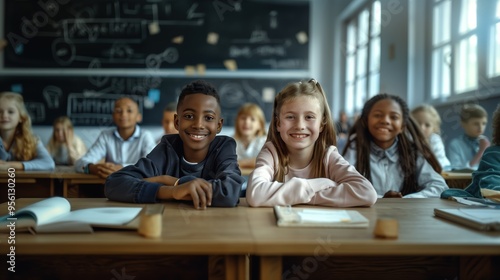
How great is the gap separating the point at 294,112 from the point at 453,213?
69cm

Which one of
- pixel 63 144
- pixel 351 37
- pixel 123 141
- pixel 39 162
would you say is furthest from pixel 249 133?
pixel 351 37

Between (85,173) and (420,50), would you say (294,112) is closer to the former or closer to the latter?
(85,173)

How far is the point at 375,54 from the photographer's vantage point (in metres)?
5.36

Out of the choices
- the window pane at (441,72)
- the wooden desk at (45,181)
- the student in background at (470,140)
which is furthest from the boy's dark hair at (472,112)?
the wooden desk at (45,181)

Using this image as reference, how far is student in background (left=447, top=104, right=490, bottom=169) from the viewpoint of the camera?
3.38 metres

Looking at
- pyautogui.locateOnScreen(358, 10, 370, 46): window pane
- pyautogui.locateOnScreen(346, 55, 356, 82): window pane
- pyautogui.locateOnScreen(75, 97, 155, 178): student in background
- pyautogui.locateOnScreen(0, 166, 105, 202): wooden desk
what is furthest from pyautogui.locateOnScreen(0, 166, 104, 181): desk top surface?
pyautogui.locateOnScreen(346, 55, 356, 82): window pane

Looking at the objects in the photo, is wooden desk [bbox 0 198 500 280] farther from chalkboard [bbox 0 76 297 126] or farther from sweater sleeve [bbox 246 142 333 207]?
chalkboard [bbox 0 76 297 126]

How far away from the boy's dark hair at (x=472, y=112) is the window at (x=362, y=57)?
165 centimetres

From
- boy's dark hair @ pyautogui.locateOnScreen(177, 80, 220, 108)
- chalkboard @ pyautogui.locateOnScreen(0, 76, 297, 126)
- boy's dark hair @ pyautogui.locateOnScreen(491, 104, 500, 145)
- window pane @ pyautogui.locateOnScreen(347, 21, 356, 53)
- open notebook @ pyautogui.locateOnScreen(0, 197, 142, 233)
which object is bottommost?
open notebook @ pyautogui.locateOnScreen(0, 197, 142, 233)

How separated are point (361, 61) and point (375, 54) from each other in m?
0.54

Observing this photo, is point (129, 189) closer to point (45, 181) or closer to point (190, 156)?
point (190, 156)

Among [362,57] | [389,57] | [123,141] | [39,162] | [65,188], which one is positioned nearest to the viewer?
[65,188]

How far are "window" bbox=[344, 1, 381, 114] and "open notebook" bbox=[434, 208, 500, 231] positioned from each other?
4.08 metres

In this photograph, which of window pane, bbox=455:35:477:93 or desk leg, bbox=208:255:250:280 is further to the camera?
window pane, bbox=455:35:477:93
